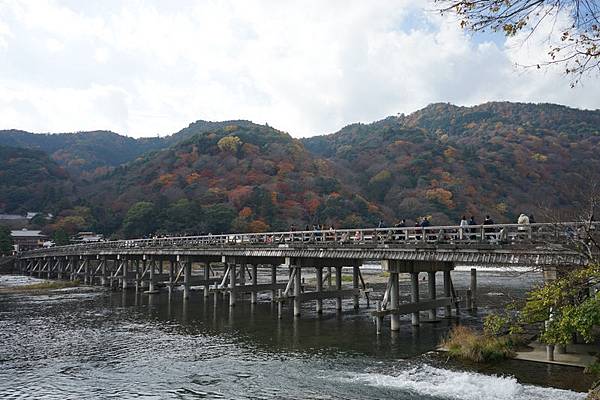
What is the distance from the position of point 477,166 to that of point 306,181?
128ft

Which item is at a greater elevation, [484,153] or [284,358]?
[484,153]

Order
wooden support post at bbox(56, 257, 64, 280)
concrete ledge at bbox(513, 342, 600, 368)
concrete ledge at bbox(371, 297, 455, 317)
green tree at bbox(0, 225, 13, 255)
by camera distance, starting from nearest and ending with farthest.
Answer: concrete ledge at bbox(513, 342, 600, 368) < concrete ledge at bbox(371, 297, 455, 317) < wooden support post at bbox(56, 257, 64, 280) < green tree at bbox(0, 225, 13, 255)

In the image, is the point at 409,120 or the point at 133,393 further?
the point at 409,120

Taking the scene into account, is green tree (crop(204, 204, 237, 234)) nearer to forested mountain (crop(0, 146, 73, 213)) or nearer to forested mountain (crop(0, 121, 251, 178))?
forested mountain (crop(0, 146, 73, 213))

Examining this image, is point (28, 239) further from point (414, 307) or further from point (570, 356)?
point (570, 356)

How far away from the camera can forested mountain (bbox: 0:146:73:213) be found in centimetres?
10088

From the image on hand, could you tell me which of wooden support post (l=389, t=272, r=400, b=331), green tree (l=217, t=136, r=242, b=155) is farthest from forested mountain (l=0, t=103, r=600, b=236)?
wooden support post (l=389, t=272, r=400, b=331)

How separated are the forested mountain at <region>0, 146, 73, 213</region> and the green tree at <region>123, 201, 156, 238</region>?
70.3ft

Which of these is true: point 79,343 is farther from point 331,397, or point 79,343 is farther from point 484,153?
point 484,153

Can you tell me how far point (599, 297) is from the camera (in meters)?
11.2

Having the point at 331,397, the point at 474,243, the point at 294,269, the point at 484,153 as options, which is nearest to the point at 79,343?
the point at 294,269

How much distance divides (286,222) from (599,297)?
72508 mm

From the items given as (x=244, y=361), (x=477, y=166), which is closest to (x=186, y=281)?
(x=244, y=361)

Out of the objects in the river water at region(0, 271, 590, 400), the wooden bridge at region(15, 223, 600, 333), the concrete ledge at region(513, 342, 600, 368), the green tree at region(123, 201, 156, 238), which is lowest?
the river water at region(0, 271, 590, 400)
